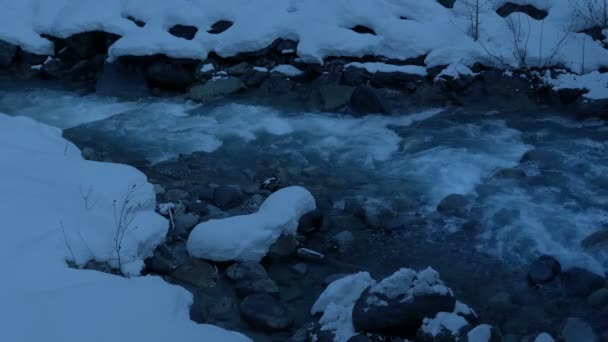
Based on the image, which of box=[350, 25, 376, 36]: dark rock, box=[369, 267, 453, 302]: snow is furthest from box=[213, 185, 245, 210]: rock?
box=[350, 25, 376, 36]: dark rock

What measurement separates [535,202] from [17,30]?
25.7ft

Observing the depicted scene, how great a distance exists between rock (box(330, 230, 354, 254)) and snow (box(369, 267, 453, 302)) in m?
Result: 1.08

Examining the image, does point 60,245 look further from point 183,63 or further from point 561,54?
point 561,54

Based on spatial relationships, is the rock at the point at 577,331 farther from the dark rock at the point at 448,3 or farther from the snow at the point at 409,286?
the dark rock at the point at 448,3

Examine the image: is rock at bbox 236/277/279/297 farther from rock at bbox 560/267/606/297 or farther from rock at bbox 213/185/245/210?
rock at bbox 560/267/606/297

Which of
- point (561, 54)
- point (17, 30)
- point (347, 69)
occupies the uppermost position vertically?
point (561, 54)

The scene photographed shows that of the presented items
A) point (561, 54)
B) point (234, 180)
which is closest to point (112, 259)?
point (234, 180)

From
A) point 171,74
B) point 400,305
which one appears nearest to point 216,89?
point 171,74

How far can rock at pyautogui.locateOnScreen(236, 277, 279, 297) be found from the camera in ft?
14.9

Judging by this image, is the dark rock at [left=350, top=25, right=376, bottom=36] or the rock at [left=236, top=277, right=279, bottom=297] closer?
the rock at [left=236, top=277, right=279, bottom=297]

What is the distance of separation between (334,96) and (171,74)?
2285mm

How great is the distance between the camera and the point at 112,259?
452 centimetres

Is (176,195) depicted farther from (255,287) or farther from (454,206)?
(454,206)

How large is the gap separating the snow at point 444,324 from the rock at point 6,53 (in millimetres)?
8094
